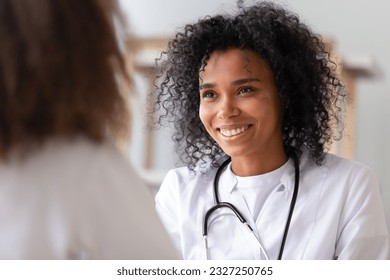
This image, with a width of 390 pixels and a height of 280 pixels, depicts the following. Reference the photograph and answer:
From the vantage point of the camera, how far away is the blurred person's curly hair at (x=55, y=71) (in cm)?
51

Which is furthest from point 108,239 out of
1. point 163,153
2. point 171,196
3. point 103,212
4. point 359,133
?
point 359,133

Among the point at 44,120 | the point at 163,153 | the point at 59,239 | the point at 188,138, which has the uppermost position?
the point at 163,153

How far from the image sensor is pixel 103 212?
0.51m

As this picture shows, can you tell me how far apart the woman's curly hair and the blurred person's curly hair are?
488 mm

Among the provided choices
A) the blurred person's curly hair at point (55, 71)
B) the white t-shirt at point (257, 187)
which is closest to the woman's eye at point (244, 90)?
the white t-shirt at point (257, 187)

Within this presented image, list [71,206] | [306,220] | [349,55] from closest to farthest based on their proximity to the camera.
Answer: [71,206], [306,220], [349,55]

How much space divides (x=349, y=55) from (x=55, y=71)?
4.55 feet

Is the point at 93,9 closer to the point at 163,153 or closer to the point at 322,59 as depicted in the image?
the point at 322,59

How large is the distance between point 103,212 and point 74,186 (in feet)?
0.11

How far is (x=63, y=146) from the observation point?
1.72ft

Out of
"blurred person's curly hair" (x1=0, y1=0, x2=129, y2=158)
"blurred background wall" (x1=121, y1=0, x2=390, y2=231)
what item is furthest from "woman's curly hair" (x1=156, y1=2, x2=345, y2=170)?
"blurred person's curly hair" (x1=0, y1=0, x2=129, y2=158)

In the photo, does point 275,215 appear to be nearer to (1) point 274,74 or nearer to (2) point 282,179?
(2) point 282,179

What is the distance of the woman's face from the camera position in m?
0.99

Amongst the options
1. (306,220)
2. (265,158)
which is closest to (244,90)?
(265,158)
